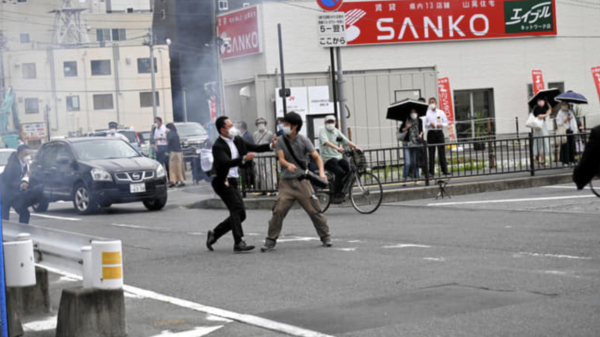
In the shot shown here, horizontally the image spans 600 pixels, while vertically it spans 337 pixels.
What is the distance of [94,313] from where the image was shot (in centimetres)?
678

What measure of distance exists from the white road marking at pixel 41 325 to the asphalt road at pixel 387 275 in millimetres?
139

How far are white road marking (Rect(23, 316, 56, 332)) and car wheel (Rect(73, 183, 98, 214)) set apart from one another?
37.0ft

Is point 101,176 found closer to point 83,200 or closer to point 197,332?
point 83,200

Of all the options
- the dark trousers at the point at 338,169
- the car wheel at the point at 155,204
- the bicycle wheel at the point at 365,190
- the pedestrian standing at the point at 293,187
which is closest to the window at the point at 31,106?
the pedestrian standing at the point at 293,187

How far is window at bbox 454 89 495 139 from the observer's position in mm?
36469

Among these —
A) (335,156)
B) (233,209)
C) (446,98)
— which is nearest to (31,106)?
(233,209)

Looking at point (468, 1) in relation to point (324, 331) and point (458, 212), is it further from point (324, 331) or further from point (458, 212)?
point (324, 331)

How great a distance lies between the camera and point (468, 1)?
36000mm

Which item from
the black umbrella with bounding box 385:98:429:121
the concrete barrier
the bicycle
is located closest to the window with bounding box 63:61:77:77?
the concrete barrier

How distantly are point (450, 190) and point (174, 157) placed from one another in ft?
32.4

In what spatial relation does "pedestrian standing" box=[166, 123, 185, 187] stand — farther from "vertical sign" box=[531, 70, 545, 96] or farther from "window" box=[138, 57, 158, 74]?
"window" box=[138, 57, 158, 74]

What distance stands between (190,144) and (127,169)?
606 inches

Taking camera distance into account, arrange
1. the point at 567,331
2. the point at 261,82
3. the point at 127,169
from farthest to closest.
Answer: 1. the point at 261,82
2. the point at 127,169
3. the point at 567,331

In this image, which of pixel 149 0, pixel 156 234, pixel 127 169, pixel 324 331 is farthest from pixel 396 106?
pixel 324 331
